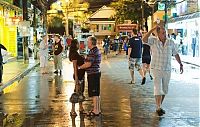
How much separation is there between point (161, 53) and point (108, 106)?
2264 mm

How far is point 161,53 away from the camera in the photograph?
1082cm

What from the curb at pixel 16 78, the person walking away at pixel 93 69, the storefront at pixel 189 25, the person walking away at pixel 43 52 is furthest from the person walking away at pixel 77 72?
the storefront at pixel 189 25

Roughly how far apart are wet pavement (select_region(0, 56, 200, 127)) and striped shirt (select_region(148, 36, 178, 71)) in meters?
1.09

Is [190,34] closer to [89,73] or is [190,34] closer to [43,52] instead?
[43,52]

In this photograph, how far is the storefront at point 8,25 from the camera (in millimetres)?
32781

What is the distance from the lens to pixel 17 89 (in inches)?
652

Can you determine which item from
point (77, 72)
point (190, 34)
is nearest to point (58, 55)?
point (77, 72)

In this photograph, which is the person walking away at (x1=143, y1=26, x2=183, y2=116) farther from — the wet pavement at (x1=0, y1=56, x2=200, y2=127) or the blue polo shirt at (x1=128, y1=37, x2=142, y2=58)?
the blue polo shirt at (x1=128, y1=37, x2=142, y2=58)

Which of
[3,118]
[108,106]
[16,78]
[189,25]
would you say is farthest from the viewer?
[189,25]

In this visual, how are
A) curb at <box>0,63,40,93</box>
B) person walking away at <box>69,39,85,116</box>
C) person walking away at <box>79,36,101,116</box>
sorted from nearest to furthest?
1. person walking away at <box>79,36,101,116</box>
2. person walking away at <box>69,39,85,116</box>
3. curb at <box>0,63,40,93</box>

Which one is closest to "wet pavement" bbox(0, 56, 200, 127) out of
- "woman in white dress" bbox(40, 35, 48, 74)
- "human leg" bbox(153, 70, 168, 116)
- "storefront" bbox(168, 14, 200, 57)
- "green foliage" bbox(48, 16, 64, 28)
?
"human leg" bbox(153, 70, 168, 116)

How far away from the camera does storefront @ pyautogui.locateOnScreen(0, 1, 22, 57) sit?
3278cm

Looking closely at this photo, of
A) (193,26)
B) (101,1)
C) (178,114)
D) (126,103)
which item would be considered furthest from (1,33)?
(101,1)

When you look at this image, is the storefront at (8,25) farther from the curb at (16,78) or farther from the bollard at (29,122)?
the bollard at (29,122)
